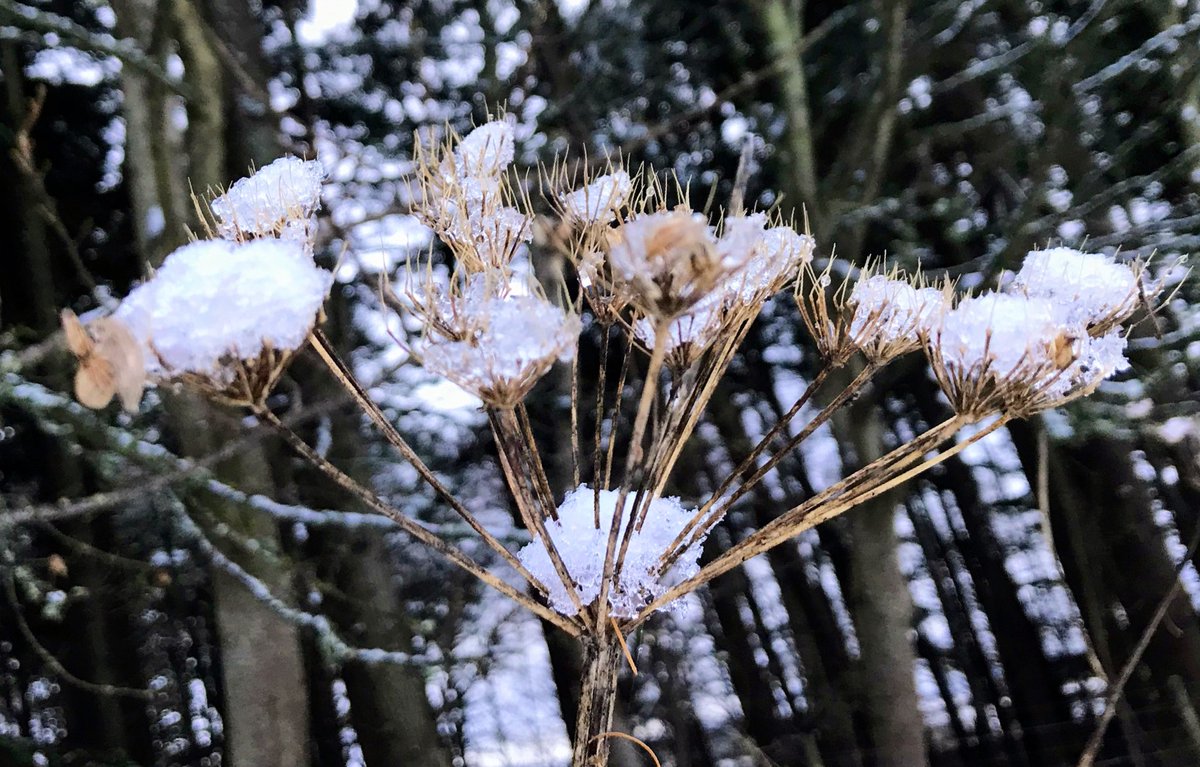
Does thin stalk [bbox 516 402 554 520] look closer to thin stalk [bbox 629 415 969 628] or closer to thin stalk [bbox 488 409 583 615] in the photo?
thin stalk [bbox 488 409 583 615]

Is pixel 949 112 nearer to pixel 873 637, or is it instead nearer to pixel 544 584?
pixel 873 637

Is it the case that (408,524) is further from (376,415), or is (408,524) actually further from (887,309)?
(887,309)

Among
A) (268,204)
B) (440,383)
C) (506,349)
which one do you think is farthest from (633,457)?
(440,383)

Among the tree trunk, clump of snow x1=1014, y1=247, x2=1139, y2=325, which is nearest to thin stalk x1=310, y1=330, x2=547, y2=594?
clump of snow x1=1014, y1=247, x2=1139, y2=325

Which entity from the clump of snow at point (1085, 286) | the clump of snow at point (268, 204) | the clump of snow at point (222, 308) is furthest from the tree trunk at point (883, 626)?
the clump of snow at point (222, 308)

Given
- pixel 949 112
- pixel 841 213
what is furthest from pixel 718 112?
pixel 949 112
